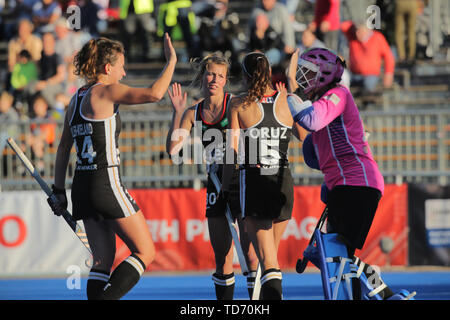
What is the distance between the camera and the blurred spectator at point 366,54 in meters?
14.3

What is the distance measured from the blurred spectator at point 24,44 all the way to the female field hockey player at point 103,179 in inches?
366

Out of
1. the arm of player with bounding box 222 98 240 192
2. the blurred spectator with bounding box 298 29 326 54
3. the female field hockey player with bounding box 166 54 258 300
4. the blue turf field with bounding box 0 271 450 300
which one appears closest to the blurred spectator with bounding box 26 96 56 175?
the blue turf field with bounding box 0 271 450 300

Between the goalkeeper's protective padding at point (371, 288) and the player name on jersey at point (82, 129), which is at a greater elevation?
the player name on jersey at point (82, 129)

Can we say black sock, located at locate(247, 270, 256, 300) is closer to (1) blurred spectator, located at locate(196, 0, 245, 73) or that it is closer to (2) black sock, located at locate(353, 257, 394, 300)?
(2) black sock, located at locate(353, 257, 394, 300)

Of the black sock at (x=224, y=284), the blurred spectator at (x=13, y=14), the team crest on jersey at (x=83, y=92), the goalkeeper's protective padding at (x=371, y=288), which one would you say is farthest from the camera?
the blurred spectator at (x=13, y=14)

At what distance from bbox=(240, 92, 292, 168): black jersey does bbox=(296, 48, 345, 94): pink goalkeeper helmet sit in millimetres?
799

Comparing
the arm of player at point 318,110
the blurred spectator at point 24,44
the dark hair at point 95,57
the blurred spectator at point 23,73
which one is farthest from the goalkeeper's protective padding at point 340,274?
the blurred spectator at point 24,44

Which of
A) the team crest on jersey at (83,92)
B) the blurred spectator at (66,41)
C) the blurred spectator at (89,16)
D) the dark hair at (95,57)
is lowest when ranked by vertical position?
the team crest on jersey at (83,92)

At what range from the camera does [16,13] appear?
17312mm

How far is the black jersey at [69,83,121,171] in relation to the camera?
6.50 metres

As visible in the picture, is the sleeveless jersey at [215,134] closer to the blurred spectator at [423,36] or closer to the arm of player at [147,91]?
the arm of player at [147,91]

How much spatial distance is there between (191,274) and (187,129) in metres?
5.40
